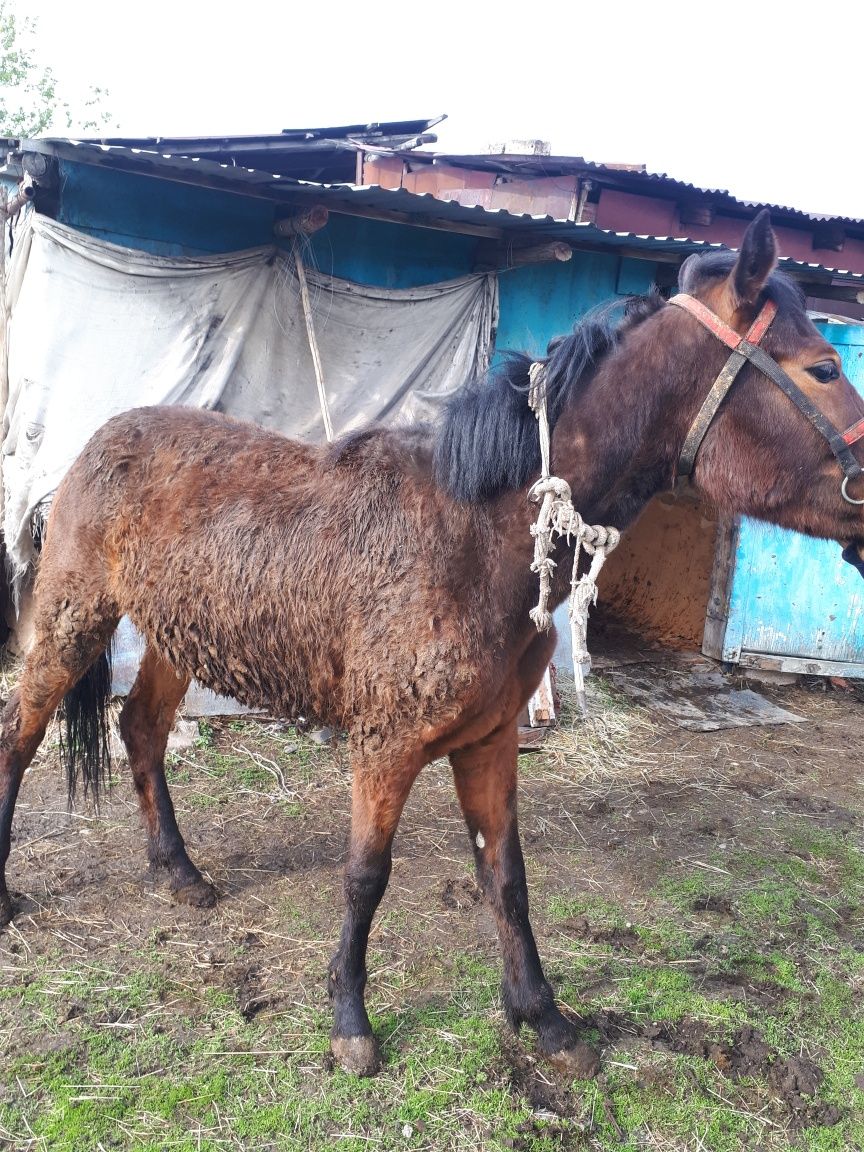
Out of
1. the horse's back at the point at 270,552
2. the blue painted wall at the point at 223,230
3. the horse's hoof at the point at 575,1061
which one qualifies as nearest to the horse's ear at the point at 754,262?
the horse's back at the point at 270,552

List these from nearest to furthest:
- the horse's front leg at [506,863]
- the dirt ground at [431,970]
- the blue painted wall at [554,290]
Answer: the dirt ground at [431,970] → the horse's front leg at [506,863] → the blue painted wall at [554,290]

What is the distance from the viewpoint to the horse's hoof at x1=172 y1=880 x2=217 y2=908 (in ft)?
11.1

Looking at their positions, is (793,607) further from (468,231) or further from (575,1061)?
(575,1061)

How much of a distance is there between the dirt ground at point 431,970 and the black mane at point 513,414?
1.88 metres

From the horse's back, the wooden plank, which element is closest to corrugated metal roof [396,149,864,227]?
the wooden plank

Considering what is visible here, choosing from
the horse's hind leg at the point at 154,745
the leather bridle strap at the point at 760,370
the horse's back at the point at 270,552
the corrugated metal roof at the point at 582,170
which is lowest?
the horse's hind leg at the point at 154,745

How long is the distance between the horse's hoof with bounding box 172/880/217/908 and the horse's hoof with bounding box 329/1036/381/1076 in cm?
106

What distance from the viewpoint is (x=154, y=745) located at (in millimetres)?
3572

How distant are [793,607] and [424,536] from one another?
577 centimetres

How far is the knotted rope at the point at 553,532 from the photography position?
2193mm

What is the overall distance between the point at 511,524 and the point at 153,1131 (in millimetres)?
2057

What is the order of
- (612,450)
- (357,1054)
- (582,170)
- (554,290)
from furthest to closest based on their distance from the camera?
(582,170) → (554,290) → (357,1054) → (612,450)

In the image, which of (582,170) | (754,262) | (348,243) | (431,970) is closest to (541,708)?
(431,970)

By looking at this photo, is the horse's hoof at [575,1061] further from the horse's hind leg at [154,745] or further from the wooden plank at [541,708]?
the wooden plank at [541,708]
